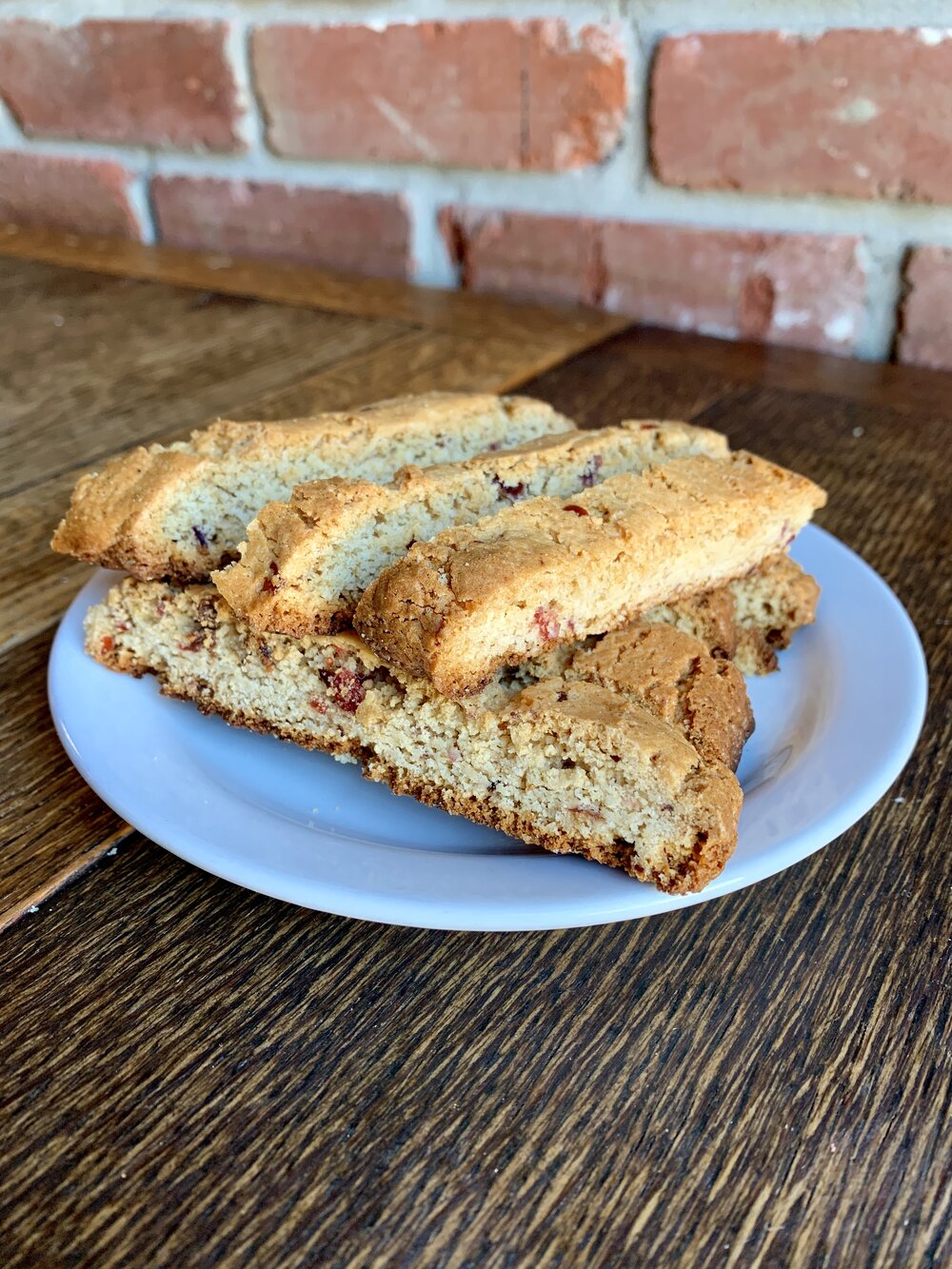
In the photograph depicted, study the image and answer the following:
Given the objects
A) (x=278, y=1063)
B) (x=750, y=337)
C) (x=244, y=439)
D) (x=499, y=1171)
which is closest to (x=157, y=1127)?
(x=278, y=1063)

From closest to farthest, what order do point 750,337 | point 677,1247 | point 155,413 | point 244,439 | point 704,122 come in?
point 677,1247, point 244,439, point 155,413, point 704,122, point 750,337

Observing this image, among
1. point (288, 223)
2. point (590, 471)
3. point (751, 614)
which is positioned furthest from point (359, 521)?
point (288, 223)

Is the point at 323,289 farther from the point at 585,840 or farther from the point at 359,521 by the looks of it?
the point at 585,840

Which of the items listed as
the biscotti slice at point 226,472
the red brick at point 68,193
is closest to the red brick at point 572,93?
the biscotti slice at point 226,472

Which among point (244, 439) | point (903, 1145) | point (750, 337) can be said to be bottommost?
point (750, 337)

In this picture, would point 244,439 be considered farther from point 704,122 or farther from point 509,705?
point 704,122

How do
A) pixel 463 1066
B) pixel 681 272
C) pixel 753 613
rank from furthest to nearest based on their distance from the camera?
pixel 681 272
pixel 753 613
pixel 463 1066
